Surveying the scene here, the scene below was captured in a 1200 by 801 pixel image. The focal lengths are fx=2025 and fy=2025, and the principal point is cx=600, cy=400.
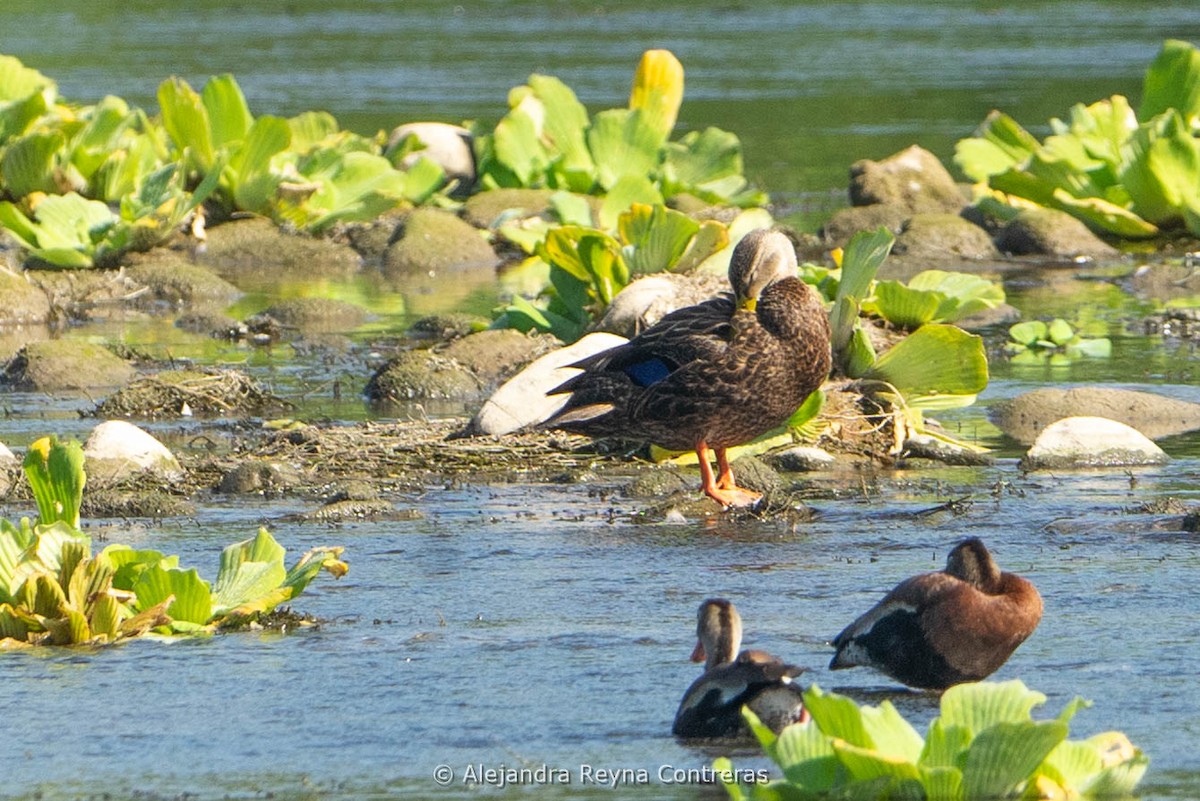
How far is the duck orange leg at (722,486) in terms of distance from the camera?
807 centimetres

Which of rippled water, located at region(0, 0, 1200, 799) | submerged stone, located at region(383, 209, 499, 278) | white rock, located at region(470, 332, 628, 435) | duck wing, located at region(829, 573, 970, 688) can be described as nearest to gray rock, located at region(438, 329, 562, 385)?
rippled water, located at region(0, 0, 1200, 799)

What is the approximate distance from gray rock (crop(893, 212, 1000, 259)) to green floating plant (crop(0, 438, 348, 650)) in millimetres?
10518

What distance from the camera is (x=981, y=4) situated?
4400 centimetres

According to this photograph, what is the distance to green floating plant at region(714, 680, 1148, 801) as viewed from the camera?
167 inches

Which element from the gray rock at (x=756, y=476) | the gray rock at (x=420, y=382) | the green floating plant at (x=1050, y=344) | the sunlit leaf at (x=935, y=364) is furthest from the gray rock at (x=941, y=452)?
the green floating plant at (x=1050, y=344)

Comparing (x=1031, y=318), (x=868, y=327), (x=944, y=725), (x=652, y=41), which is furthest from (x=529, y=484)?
(x=652, y=41)

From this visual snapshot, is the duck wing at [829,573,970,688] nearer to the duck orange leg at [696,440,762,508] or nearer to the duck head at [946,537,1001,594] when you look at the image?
the duck head at [946,537,1001,594]

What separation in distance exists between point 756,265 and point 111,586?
3.14m

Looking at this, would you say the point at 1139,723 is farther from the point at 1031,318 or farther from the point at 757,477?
the point at 1031,318

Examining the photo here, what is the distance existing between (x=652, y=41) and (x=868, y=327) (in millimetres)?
27272

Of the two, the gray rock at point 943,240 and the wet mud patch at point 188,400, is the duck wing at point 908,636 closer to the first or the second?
the wet mud patch at point 188,400

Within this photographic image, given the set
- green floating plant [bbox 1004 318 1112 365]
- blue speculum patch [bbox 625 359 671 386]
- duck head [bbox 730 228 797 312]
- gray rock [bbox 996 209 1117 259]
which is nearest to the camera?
duck head [bbox 730 228 797 312]

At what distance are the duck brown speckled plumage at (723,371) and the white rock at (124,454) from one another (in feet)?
5.55

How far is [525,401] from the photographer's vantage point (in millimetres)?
9414
